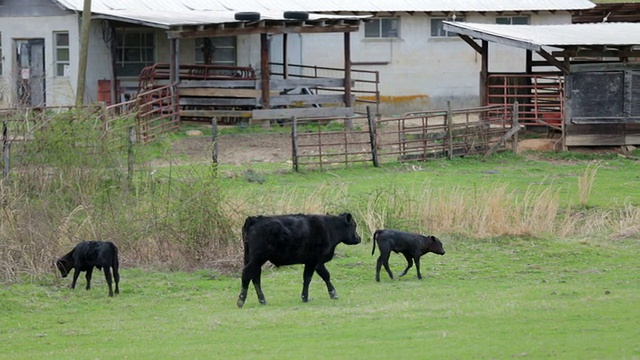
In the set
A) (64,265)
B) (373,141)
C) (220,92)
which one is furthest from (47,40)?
(64,265)

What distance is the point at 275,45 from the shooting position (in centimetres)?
4112

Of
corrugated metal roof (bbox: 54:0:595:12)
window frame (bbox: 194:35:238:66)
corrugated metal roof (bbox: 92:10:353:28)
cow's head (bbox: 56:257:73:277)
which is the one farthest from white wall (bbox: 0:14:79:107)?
cow's head (bbox: 56:257:73:277)

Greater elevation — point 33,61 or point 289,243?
point 33,61

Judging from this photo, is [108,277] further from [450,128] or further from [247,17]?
[247,17]

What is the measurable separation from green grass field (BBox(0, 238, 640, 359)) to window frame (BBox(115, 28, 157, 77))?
2150cm

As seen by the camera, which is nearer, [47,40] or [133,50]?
[47,40]

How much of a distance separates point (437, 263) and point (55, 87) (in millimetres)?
22665

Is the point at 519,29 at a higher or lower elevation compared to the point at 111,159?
higher

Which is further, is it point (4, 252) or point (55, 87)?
point (55, 87)

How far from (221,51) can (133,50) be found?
302 cm

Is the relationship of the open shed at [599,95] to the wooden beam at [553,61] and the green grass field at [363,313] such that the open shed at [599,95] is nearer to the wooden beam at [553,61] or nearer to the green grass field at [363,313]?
the wooden beam at [553,61]

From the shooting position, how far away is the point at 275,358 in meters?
10.7

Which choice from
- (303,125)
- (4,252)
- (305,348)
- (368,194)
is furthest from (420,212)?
(303,125)

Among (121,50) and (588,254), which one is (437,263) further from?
(121,50)
